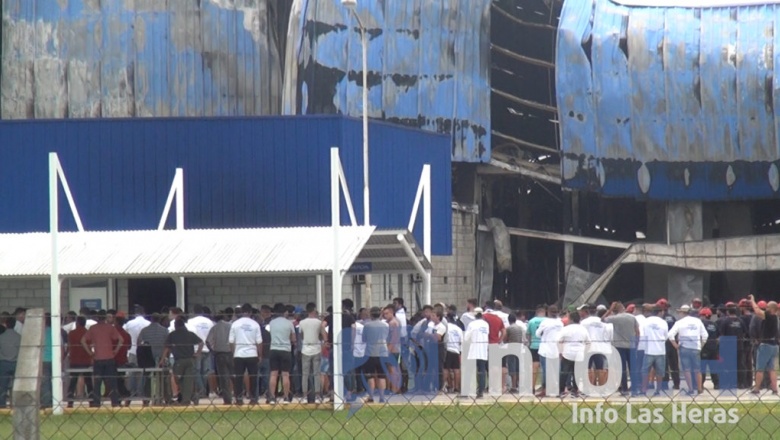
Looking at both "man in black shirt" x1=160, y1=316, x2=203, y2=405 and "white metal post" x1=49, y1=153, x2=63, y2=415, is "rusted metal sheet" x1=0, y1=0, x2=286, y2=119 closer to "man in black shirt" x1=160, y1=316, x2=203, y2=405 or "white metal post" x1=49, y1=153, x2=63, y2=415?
"white metal post" x1=49, y1=153, x2=63, y2=415

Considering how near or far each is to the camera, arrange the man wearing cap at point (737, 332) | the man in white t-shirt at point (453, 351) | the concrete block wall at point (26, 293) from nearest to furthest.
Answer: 1. the man wearing cap at point (737, 332)
2. the man in white t-shirt at point (453, 351)
3. the concrete block wall at point (26, 293)

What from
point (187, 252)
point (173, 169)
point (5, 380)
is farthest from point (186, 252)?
point (173, 169)

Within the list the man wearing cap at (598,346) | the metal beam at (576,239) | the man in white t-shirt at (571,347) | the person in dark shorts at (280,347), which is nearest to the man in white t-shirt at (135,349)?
the person in dark shorts at (280,347)

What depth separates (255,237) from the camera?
24.7 metres

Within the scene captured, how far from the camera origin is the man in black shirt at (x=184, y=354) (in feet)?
76.9

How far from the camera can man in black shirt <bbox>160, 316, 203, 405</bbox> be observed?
76.9ft

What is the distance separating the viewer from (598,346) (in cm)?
2419

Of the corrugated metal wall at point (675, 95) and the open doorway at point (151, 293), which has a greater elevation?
the corrugated metal wall at point (675, 95)

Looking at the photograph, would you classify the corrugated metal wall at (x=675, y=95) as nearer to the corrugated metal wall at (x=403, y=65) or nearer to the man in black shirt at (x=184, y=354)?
the corrugated metal wall at (x=403, y=65)

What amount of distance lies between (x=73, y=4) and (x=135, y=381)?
1131 inches

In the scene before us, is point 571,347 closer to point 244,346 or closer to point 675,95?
point 244,346

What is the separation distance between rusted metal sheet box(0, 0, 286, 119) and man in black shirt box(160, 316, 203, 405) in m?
29.1

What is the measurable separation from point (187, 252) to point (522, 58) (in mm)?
32423

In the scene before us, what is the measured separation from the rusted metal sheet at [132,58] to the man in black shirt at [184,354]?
29.1 metres
